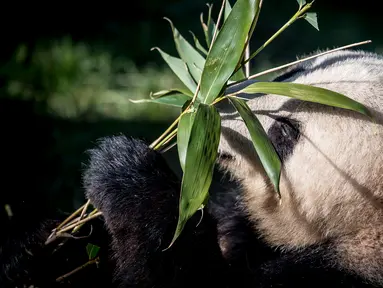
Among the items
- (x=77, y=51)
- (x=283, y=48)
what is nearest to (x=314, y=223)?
(x=77, y=51)

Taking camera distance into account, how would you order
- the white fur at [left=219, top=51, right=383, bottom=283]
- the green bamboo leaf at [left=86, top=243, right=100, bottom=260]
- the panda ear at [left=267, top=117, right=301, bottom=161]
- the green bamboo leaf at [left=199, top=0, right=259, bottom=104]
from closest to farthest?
1. the green bamboo leaf at [left=199, top=0, right=259, bottom=104]
2. the white fur at [left=219, top=51, right=383, bottom=283]
3. the panda ear at [left=267, top=117, right=301, bottom=161]
4. the green bamboo leaf at [left=86, top=243, right=100, bottom=260]

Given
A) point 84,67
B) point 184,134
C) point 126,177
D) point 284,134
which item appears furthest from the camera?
point 84,67

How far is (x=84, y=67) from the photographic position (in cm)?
839

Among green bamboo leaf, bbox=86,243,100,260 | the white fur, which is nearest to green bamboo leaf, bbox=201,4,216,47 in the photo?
the white fur

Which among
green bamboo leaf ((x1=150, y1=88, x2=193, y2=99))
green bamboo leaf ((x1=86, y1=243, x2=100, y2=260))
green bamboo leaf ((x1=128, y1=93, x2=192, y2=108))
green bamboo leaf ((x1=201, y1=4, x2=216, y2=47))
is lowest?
green bamboo leaf ((x1=86, y1=243, x2=100, y2=260))

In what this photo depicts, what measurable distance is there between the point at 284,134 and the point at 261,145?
0.46 meters

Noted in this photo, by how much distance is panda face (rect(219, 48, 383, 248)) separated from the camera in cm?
315

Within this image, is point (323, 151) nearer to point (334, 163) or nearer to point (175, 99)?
point (334, 163)

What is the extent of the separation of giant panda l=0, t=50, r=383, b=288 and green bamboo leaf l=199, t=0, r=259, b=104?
26 cm

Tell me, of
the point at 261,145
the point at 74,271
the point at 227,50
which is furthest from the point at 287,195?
the point at 74,271

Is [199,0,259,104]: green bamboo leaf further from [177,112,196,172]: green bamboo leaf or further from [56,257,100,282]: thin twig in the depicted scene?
[56,257,100,282]: thin twig

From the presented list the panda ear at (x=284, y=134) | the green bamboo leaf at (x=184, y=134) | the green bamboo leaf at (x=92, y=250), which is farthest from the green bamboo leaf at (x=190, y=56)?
the green bamboo leaf at (x=92, y=250)

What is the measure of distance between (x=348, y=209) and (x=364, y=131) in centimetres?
38

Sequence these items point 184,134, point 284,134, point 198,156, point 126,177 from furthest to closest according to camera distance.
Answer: point 126,177, point 284,134, point 184,134, point 198,156
